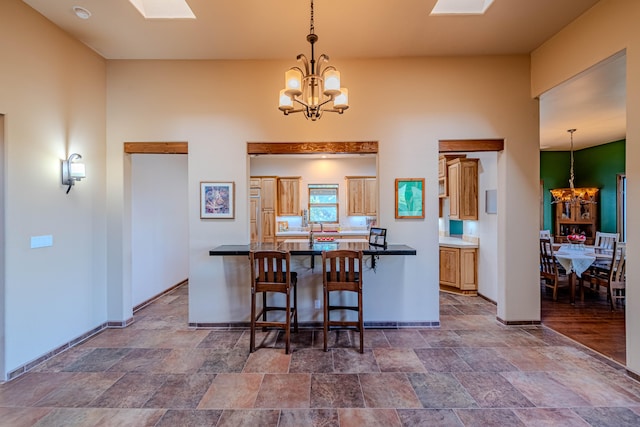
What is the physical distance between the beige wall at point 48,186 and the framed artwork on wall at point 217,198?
1.26 meters

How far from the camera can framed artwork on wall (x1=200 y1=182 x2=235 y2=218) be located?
382 centimetres

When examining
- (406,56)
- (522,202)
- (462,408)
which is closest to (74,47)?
(406,56)

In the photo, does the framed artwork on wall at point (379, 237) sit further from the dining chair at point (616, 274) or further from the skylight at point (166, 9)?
the dining chair at point (616, 274)

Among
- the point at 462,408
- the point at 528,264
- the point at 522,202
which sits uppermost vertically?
the point at 522,202

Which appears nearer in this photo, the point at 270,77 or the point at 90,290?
the point at 90,290

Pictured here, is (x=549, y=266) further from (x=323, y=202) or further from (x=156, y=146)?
(x=156, y=146)

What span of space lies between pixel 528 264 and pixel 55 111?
225 inches

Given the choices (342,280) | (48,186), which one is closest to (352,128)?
(342,280)

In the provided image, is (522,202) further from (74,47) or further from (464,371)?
(74,47)

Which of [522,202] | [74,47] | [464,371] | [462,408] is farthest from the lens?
[522,202]

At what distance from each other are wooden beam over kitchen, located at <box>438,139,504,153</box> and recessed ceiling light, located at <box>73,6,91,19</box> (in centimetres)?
408

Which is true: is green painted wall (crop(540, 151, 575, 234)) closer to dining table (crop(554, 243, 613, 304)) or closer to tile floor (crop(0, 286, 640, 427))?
dining table (crop(554, 243, 613, 304))

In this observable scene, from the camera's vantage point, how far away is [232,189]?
3824mm

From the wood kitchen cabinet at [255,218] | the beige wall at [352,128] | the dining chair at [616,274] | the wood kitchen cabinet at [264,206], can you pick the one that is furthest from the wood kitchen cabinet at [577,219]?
the wood kitchen cabinet at [255,218]
